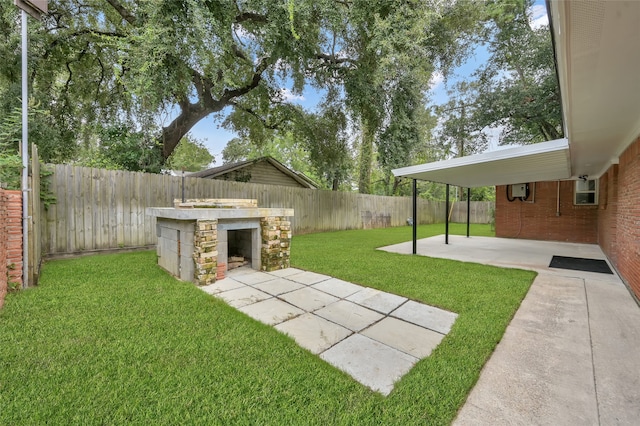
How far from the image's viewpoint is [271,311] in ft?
9.43

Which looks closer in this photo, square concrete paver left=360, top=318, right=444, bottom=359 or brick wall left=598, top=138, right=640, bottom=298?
square concrete paver left=360, top=318, right=444, bottom=359

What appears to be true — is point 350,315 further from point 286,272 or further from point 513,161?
point 513,161

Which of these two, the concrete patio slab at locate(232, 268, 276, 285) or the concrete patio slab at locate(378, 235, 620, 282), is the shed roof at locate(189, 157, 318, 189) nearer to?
the concrete patio slab at locate(378, 235, 620, 282)

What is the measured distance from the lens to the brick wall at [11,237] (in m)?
2.88

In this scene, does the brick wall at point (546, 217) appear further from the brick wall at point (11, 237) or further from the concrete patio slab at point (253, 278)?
the brick wall at point (11, 237)

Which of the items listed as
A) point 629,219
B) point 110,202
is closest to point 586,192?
point 629,219

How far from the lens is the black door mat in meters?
4.89

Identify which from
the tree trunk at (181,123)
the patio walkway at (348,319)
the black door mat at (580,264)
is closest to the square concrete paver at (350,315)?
the patio walkway at (348,319)

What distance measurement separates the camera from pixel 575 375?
186 centimetres

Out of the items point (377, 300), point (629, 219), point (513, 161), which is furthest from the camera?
point (513, 161)

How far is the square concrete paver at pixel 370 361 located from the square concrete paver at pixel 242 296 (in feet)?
4.30

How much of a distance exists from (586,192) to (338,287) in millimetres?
8758

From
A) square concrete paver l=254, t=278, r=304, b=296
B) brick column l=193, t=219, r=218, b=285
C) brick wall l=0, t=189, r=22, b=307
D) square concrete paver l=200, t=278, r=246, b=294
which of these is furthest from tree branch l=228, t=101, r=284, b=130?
square concrete paver l=254, t=278, r=304, b=296

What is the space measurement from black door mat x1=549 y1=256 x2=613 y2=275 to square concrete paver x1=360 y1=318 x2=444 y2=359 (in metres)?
4.27
